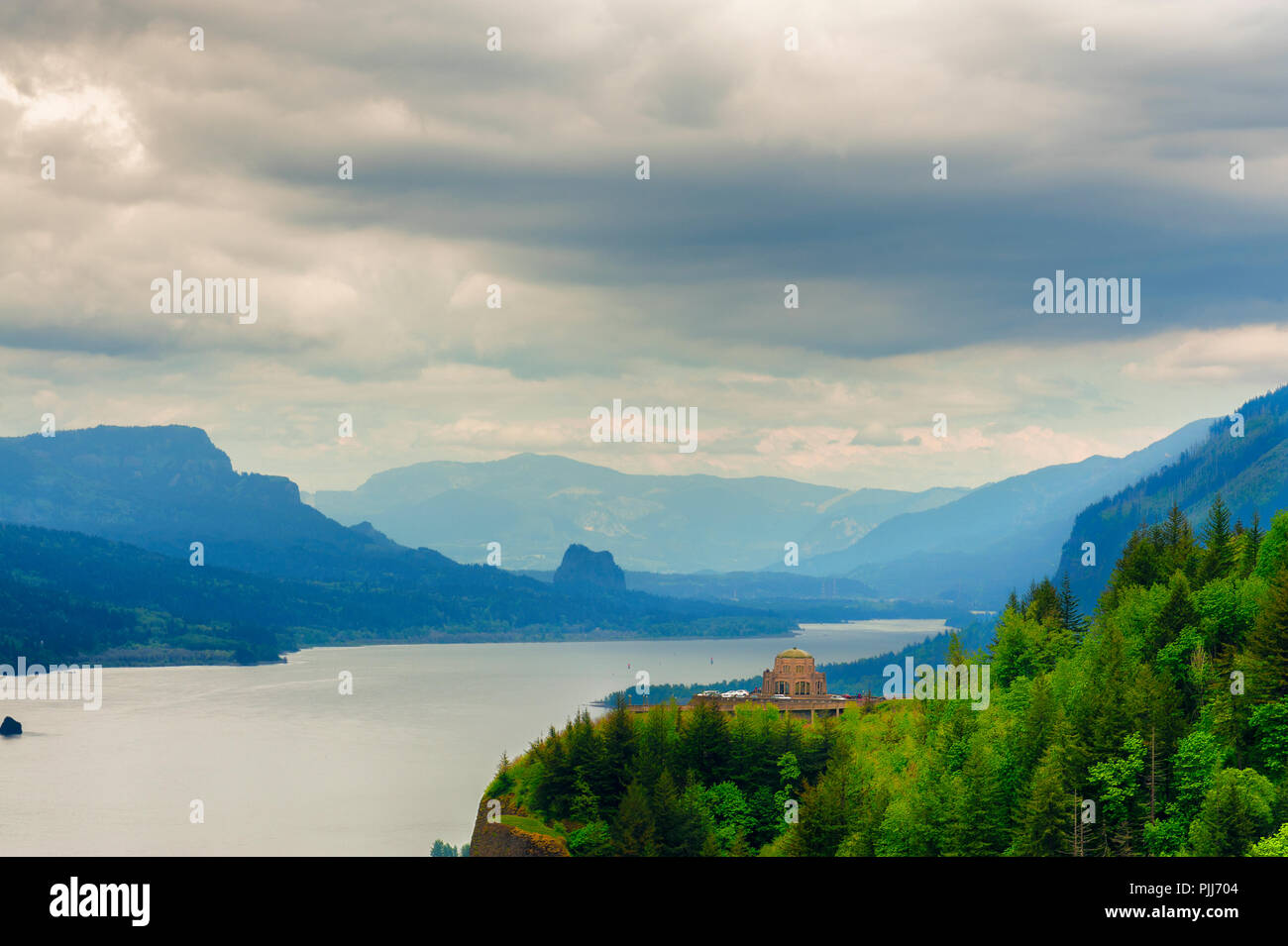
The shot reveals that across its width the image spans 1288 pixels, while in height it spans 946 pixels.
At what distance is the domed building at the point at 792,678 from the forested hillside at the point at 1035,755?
104 feet

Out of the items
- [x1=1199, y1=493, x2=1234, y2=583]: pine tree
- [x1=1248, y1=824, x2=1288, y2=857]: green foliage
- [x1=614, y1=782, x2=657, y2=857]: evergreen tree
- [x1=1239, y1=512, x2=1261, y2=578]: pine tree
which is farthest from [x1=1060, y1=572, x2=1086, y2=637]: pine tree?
[x1=1248, y1=824, x2=1288, y2=857]: green foliage

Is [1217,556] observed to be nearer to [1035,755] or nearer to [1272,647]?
[1272,647]

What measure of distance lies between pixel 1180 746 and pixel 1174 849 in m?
5.72

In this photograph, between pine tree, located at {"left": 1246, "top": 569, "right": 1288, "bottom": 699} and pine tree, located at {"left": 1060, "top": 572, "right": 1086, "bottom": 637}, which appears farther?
pine tree, located at {"left": 1060, "top": 572, "right": 1086, "bottom": 637}

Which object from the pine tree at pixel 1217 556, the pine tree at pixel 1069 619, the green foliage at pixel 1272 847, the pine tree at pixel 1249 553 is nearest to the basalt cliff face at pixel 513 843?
the green foliage at pixel 1272 847

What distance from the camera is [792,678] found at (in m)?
136

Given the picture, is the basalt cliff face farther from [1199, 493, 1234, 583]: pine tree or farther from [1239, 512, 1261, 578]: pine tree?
[1239, 512, 1261, 578]: pine tree

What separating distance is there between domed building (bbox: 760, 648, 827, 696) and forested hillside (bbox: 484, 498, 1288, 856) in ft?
104

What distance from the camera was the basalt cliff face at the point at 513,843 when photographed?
8031 cm

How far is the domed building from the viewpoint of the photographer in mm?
135500

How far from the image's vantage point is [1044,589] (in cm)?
10412

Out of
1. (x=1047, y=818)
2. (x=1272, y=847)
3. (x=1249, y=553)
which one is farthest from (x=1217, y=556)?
(x=1272, y=847)
